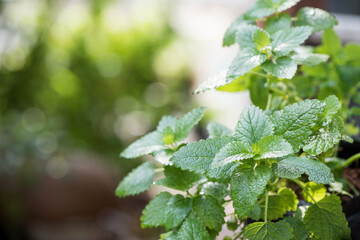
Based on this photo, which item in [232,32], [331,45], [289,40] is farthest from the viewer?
[331,45]

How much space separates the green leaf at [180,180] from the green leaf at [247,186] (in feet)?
0.31

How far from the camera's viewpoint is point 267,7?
65cm

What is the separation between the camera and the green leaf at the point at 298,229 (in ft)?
1.69

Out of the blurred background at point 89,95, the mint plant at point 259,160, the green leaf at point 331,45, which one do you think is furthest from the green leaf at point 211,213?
the blurred background at point 89,95

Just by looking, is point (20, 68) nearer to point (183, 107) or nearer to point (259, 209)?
point (183, 107)

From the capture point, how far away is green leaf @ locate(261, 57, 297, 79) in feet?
1.72

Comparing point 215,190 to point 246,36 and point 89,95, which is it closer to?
point 246,36

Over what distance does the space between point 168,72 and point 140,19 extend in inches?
19.1

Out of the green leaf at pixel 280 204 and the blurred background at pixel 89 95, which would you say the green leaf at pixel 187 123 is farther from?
the blurred background at pixel 89 95

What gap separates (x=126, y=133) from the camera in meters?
3.41

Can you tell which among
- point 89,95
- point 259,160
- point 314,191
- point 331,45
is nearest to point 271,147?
point 259,160

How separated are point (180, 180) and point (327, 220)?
0.60 ft

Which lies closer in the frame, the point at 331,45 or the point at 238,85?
the point at 238,85

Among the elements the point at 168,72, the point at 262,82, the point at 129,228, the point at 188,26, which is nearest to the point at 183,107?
the point at 168,72
